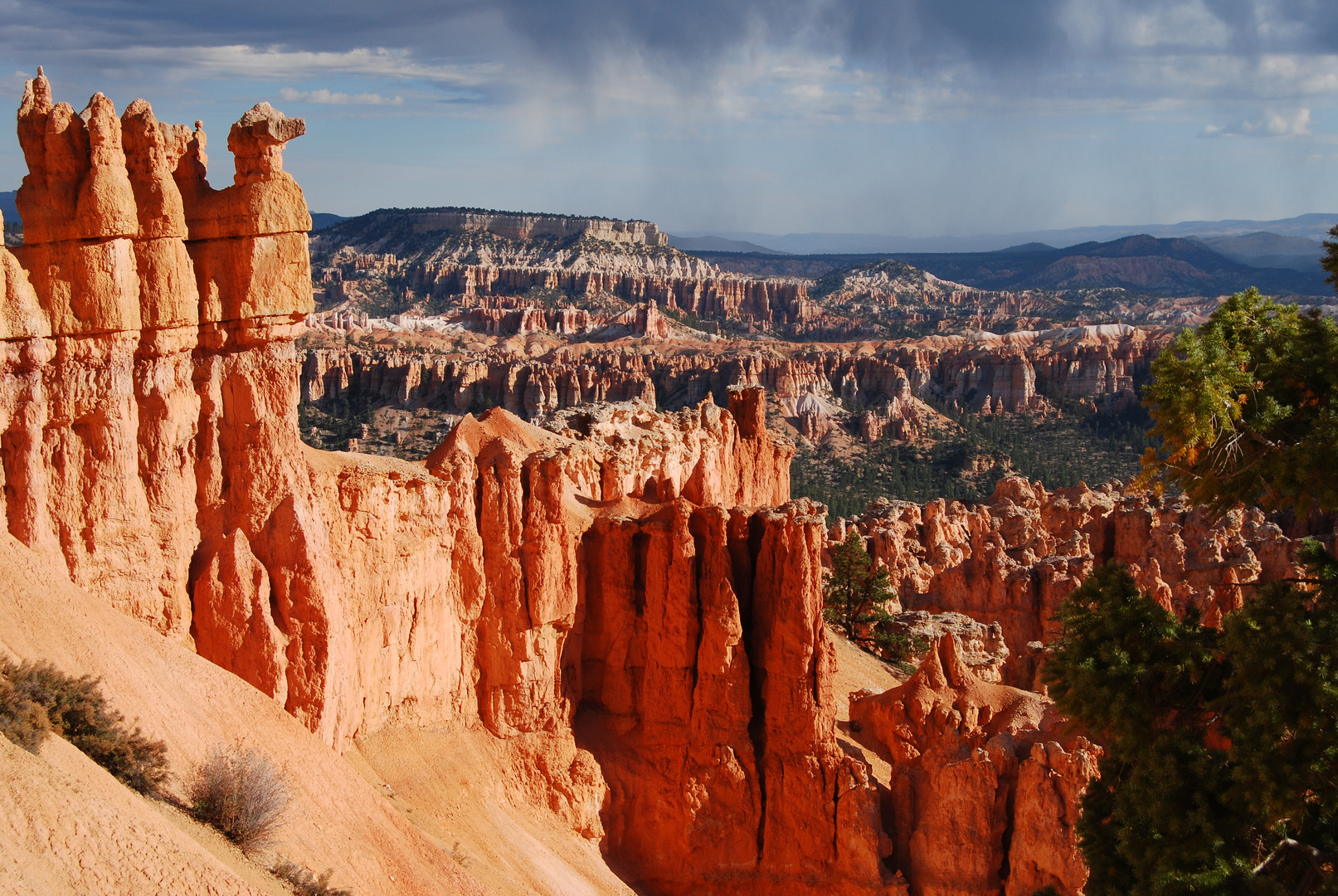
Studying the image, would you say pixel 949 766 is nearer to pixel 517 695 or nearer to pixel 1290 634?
pixel 517 695

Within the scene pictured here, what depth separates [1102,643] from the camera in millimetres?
14477

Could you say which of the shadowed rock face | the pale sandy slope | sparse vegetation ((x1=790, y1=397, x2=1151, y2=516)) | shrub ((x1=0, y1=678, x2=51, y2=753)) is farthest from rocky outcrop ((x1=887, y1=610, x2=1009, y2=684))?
sparse vegetation ((x1=790, y1=397, x2=1151, y2=516))

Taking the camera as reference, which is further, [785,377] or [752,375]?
[785,377]

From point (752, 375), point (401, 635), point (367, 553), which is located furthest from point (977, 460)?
point (367, 553)

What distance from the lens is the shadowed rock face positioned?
15.6m

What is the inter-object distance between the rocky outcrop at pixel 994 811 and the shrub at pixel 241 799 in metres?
13.2

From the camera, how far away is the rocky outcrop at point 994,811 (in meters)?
21.6

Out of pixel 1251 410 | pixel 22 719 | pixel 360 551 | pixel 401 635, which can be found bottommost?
pixel 401 635

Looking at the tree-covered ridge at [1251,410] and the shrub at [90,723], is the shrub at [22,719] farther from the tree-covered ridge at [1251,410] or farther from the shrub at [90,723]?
the tree-covered ridge at [1251,410]

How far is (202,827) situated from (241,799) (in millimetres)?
539

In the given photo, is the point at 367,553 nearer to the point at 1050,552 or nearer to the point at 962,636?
the point at 962,636

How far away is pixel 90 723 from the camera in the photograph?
13570 mm

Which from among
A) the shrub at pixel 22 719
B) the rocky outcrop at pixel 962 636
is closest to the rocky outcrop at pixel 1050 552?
the rocky outcrop at pixel 962 636

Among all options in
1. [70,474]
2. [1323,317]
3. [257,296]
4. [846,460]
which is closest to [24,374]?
[70,474]
